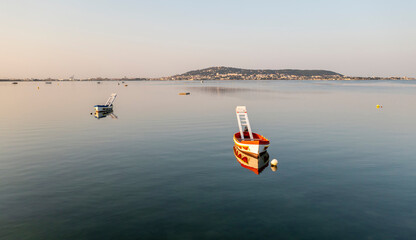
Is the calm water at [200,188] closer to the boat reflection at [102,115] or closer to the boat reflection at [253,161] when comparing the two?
the boat reflection at [253,161]

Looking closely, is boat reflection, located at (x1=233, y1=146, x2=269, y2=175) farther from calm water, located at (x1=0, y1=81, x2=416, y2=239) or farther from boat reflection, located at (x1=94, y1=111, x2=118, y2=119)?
boat reflection, located at (x1=94, y1=111, x2=118, y2=119)

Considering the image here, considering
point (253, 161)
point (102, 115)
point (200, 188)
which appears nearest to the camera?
point (200, 188)

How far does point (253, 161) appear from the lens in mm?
33906

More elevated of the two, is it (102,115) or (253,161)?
(102,115)

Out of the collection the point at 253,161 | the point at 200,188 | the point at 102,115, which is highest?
the point at 102,115

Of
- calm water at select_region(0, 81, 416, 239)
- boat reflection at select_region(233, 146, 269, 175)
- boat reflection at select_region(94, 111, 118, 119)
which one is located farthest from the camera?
boat reflection at select_region(94, 111, 118, 119)

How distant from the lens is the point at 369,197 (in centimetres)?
2317

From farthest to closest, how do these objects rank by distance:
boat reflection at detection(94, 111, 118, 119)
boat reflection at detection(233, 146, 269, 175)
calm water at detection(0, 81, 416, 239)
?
boat reflection at detection(94, 111, 118, 119)
boat reflection at detection(233, 146, 269, 175)
calm water at detection(0, 81, 416, 239)

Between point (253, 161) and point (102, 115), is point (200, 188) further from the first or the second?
point (102, 115)

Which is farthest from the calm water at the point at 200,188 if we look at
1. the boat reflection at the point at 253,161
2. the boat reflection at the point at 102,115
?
the boat reflection at the point at 102,115

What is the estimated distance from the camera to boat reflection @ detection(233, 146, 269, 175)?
3151 centimetres

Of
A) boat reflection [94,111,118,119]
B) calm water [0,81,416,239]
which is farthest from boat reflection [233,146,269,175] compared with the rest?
boat reflection [94,111,118,119]

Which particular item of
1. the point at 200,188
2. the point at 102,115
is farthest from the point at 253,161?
the point at 102,115

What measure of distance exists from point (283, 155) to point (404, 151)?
1647cm
